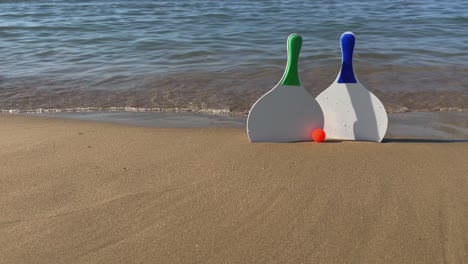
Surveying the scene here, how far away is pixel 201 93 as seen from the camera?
15.3ft

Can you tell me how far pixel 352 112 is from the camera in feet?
10.3

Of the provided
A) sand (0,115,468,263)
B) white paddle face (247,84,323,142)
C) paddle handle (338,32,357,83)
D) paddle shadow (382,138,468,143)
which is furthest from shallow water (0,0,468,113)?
sand (0,115,468,263)

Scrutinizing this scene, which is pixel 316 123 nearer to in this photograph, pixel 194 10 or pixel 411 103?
pixel 411 103

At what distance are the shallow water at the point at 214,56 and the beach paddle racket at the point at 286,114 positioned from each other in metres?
1.14

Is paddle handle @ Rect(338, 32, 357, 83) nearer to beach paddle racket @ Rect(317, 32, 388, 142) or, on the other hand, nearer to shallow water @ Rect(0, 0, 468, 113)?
beach paddle racket @ Rect(317, 32, 388, 142)

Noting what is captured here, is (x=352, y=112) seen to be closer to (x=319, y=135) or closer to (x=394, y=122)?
(x=319, y=135)

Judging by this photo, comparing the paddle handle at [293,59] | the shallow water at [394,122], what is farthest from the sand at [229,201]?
the paddle handle at [293,59]

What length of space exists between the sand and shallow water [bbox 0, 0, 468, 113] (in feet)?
4.60

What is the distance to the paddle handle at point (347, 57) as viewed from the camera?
3084 millimetres

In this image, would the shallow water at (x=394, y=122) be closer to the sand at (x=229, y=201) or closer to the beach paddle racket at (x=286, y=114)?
the sand at (x=229, y=201)

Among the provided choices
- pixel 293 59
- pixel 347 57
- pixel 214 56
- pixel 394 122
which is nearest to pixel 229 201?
pixel 293 59

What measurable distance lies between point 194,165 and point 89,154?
0.64 metres

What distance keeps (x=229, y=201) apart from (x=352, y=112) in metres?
1.21

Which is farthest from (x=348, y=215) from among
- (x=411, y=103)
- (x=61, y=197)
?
(x=411, y=103)
